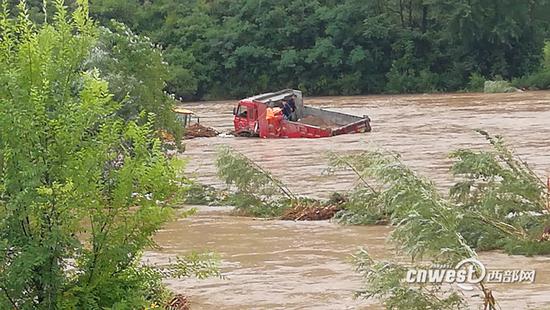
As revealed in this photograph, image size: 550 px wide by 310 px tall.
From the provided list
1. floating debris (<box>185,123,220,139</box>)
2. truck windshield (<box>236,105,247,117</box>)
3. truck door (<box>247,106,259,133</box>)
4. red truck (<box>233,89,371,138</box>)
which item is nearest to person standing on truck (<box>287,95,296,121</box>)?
red truck (<box>233,89,371,138</box>)

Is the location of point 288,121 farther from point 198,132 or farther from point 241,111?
point 198,132

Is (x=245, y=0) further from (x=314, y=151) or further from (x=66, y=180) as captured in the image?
(x=66, y=180)

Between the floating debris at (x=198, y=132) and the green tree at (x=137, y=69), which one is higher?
the green tree at (x=137, y=69)

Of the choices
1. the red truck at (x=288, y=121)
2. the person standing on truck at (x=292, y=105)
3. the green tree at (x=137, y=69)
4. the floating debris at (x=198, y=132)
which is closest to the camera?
the green tree at (x=137, y=69)

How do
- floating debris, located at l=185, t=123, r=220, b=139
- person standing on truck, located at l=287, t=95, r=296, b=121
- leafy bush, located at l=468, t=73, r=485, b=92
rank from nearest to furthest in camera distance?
person standing on truck, located at l=287, t=95, r=296, b=121 → floating debris, located at l=185, t=123, r=220, b=139 → leafy bush, located at l=468, t=73, r=485, b=92

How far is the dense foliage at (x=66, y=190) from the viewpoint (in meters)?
7.30

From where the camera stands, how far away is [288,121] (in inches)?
1438

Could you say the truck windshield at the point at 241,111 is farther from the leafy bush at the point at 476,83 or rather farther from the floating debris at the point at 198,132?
the leafy bush at the point at 476,83

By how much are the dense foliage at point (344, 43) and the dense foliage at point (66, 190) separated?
56.7 meters

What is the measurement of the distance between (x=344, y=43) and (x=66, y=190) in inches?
2445

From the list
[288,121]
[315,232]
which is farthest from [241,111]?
[315,232]

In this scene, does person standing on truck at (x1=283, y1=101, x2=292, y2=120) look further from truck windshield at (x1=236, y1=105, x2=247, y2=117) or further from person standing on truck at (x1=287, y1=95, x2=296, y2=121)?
truck windshield at (x1=236, y1=105, x2=247, y2=117)

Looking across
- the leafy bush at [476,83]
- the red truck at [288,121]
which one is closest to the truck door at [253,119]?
the red truck at [288,121]

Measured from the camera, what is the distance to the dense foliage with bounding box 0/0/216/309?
24.0 ft
